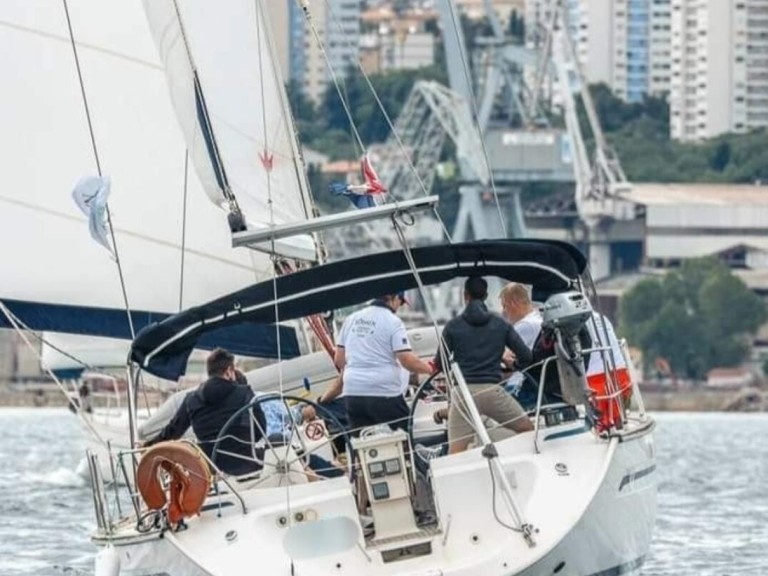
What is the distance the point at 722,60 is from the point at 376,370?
145 m

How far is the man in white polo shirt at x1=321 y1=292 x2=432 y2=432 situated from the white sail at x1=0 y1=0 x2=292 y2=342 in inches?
144

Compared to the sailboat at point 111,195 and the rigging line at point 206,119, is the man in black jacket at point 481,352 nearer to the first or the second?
the rigging line at point 206,119

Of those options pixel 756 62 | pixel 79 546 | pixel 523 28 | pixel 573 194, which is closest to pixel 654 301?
pixel 573 194

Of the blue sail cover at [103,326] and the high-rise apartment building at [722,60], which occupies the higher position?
the high-rise apartment building at [722,60]

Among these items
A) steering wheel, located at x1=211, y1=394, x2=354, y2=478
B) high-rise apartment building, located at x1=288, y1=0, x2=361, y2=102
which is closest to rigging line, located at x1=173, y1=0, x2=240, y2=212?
steering wheel, located at x1=211, y1=394, x2=354, y2=478

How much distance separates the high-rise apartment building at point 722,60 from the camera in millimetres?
150750

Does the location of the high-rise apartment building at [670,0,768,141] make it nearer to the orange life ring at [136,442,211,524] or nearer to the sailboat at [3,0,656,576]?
the sailboat at [3,0,656,576]

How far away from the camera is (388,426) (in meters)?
13.6

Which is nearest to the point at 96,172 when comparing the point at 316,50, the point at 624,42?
the point at 316,50

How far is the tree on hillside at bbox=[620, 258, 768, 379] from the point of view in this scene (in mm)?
101688

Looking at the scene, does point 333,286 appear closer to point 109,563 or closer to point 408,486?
point 408,486

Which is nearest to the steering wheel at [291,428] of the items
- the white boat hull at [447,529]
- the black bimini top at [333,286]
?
the white boat hull at [447,529]

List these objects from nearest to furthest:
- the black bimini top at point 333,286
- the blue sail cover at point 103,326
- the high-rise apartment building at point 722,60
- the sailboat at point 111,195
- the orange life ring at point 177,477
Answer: the orange life ring at point 177,477 → the black bimini top at point 333,286 → the blue sail cover at point 103,326 → the sailboat at point 111,195 → the high-rise apartment building at point 722,60

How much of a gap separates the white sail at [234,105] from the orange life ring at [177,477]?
271cm
